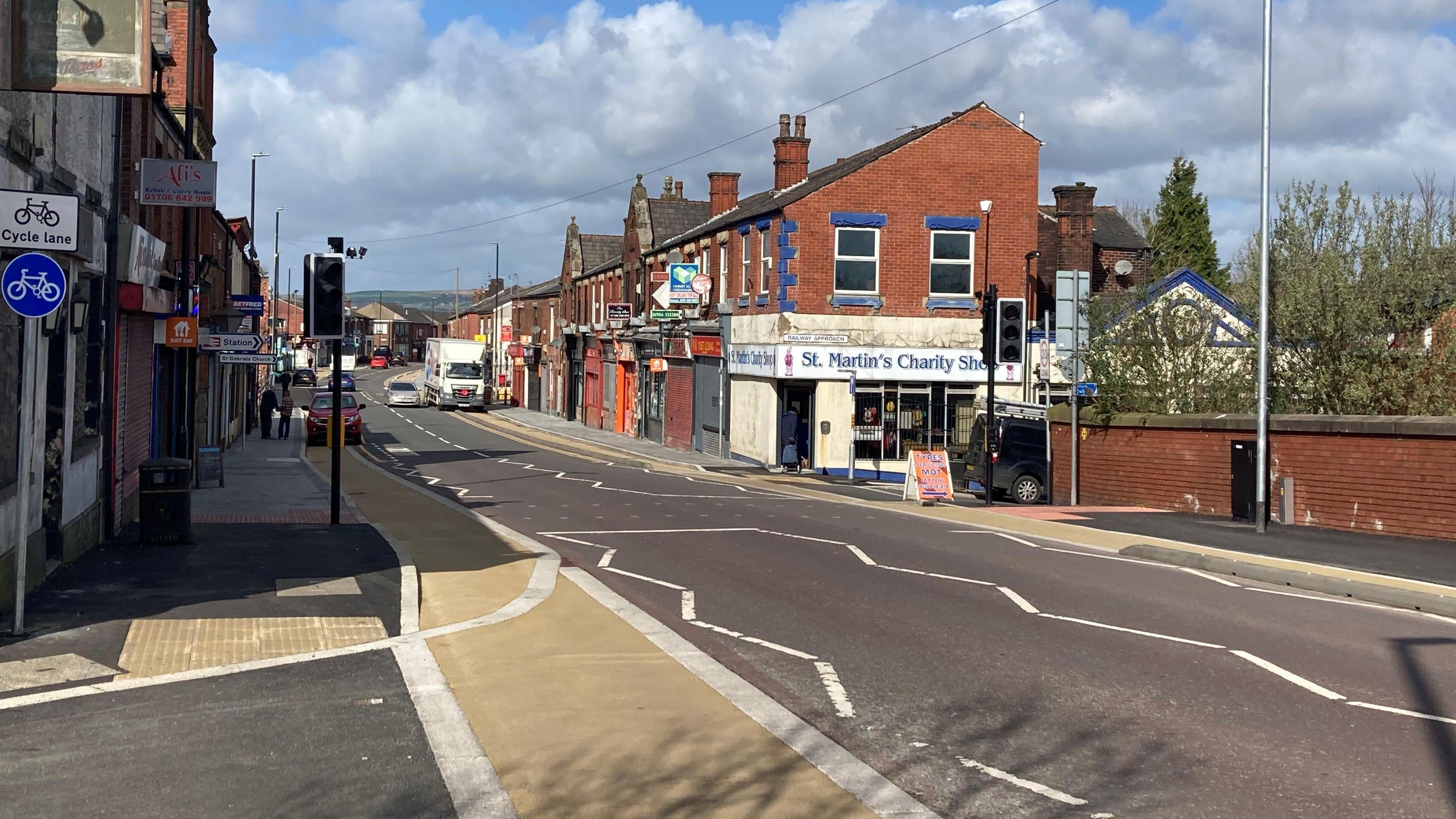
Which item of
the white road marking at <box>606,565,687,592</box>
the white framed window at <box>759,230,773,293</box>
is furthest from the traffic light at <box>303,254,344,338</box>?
the white framed window at <box>759,230,773,293</box>

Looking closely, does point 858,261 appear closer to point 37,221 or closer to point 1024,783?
point 37,221

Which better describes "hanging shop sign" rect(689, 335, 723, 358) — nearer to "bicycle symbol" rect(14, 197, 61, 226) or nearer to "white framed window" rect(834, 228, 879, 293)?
"white framed window" rect(834, 228, 879, 293)

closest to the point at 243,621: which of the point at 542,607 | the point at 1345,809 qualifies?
the point at 542,607

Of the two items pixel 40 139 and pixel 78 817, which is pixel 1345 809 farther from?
pixel 40 139

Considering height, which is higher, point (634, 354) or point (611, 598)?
point (634, 354)

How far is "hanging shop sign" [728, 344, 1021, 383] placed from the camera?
111 ft

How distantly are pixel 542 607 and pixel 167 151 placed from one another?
626 inches

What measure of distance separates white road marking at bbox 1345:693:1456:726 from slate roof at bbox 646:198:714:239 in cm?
4329

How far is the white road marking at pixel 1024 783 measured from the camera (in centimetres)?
634

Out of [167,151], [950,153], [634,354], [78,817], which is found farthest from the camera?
[634,354]

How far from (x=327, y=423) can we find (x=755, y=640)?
3564cm

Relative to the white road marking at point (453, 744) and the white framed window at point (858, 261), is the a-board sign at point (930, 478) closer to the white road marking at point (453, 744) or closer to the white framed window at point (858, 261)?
the white framed window at point (858, 261)

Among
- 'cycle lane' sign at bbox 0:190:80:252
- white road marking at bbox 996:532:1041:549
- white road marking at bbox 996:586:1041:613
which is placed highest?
'cycle lane' sign at bbox 0:190:80:252

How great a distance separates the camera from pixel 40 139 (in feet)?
36.8
